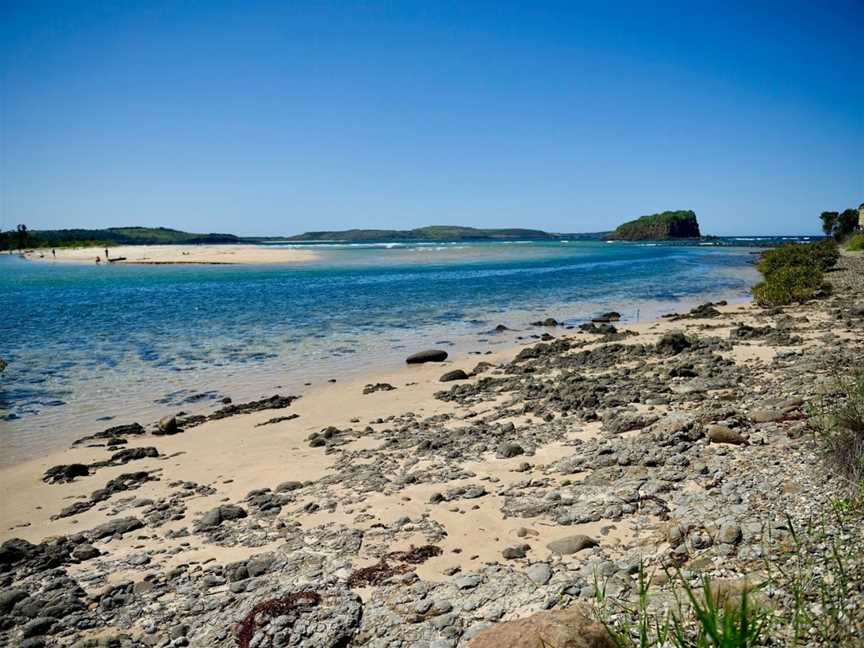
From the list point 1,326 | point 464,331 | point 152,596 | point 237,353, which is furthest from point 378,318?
point 152,596

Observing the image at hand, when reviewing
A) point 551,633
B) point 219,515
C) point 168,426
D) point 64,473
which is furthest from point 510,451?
point 64,473

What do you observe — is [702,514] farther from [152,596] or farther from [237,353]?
[237,353]

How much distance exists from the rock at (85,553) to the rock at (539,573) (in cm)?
589

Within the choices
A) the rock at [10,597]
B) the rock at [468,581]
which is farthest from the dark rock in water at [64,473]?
the rock at [468,581]

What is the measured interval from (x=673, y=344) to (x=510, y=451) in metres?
10.7

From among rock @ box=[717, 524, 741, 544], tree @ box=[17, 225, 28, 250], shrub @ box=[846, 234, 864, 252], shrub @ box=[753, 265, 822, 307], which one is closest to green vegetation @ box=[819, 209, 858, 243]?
shrub @ box=[846, 234, 864, 252]

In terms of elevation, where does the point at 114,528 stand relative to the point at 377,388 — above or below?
below

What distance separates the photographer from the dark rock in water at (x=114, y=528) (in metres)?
8.02

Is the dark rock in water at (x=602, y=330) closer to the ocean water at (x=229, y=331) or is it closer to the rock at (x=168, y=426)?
the ocean water at (x=229, y=331)

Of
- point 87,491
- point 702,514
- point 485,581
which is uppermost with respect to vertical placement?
point 702,514

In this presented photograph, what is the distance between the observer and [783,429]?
28.2 ft

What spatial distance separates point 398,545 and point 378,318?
25.2 meters

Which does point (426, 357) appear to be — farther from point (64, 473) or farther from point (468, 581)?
point (468, 581)

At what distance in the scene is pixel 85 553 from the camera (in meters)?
7.35
